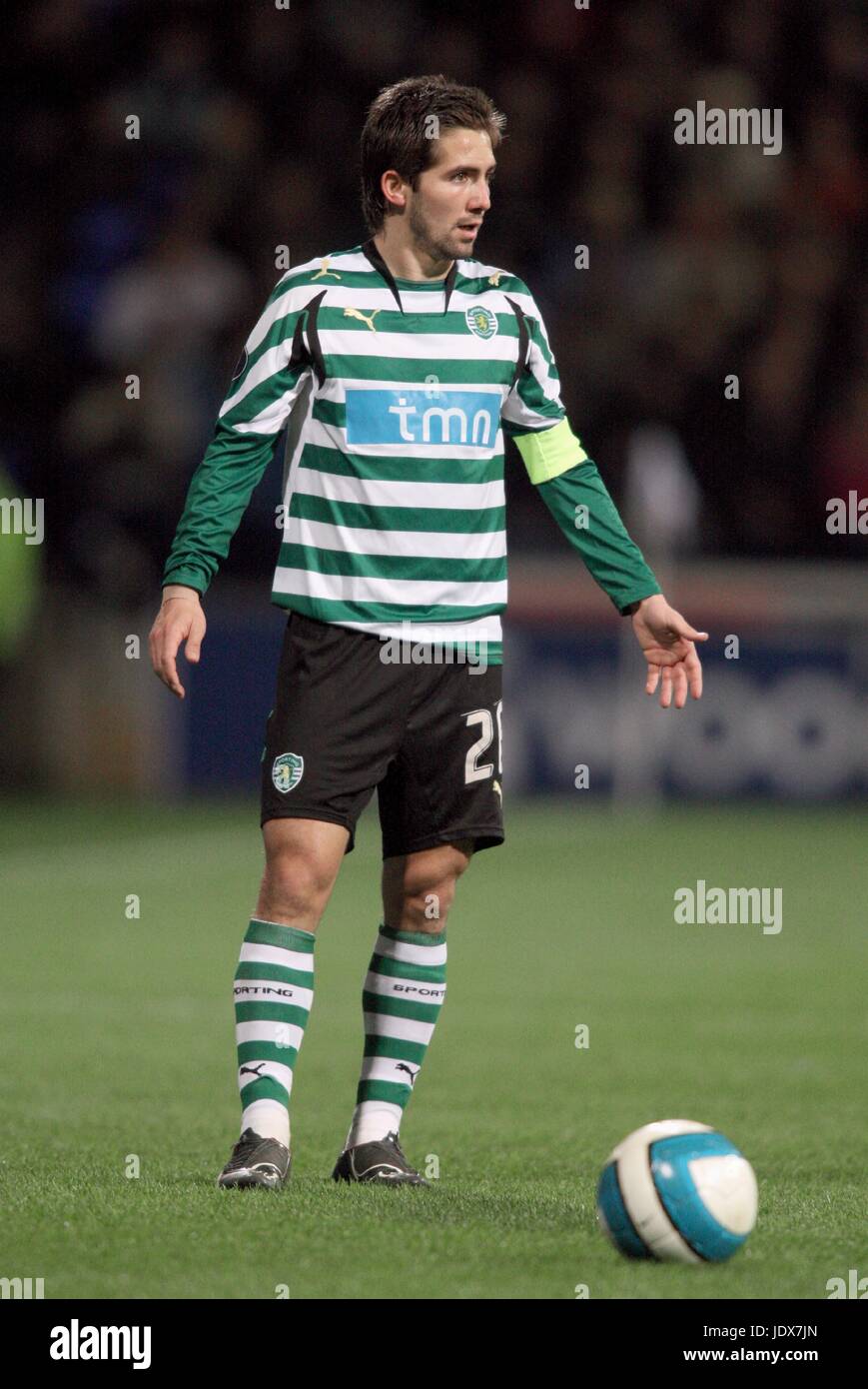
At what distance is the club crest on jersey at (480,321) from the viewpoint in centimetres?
464

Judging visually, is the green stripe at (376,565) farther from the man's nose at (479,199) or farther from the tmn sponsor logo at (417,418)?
the man's nose at (479,199)

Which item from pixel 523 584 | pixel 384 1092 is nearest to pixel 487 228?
pixel 523 584

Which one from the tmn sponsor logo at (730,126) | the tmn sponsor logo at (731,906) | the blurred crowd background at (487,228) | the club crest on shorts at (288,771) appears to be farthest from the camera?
the tmn sponsor logo at (730,126)

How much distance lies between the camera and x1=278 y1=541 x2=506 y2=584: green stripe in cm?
455

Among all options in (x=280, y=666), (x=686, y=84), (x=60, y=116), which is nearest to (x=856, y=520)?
(x=686, y=84)

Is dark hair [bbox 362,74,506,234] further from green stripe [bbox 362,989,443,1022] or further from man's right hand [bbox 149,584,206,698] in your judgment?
green stripe [bbox 362,989,443,1022]

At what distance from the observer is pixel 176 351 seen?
14070 millimetres

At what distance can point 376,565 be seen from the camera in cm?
457

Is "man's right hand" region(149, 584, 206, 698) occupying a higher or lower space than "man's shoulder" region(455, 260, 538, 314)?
lower

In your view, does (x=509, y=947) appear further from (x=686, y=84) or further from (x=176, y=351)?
(x=686, y=84)

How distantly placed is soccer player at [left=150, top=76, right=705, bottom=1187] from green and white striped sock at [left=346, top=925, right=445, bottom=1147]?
0.04 ft
